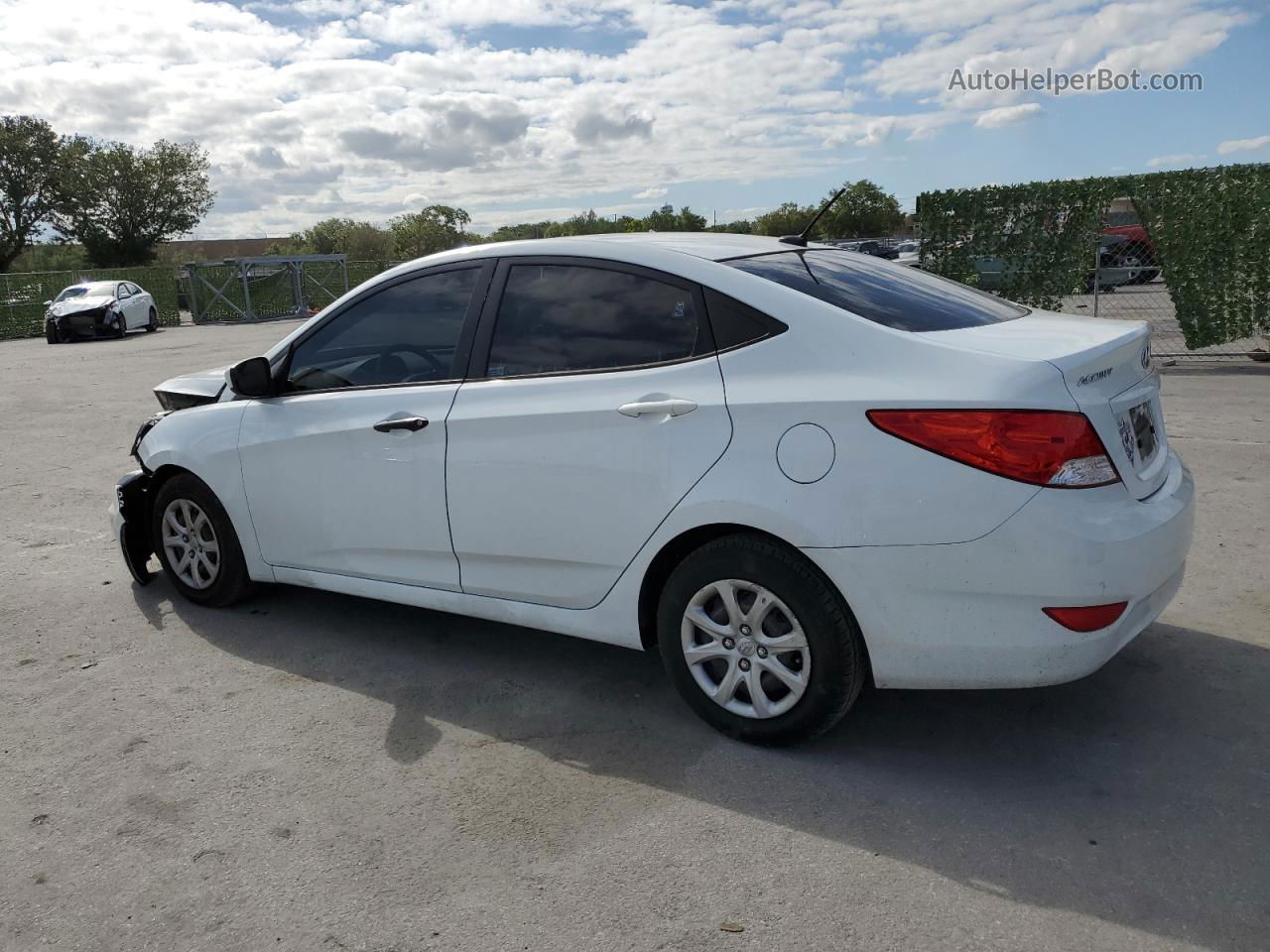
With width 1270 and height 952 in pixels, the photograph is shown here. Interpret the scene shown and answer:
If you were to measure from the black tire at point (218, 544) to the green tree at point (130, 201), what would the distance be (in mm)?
56631

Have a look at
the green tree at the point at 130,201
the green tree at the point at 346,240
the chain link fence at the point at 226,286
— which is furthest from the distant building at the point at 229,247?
the chain link fence at the point at 226,286

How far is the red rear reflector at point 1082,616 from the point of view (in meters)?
2.99

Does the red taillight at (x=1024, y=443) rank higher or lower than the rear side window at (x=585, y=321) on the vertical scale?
lower

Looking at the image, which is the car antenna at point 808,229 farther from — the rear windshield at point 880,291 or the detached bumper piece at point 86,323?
the detached bumper piece at point 86,323

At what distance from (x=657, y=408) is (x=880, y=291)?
96 centimetres

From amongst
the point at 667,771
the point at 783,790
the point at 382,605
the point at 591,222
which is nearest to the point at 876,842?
the point at 783,790

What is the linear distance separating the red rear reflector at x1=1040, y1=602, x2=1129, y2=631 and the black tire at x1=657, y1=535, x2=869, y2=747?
59cm

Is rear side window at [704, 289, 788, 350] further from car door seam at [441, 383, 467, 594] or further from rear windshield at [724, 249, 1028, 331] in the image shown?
car door seam at [441, 383, 467, 594]

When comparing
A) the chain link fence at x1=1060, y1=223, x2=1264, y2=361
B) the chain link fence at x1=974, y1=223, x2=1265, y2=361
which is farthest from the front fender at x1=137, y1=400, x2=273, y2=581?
the chain link fence at x1=1060, y1=223, x2=1264, y2=361

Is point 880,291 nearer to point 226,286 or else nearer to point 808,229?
point 808,229

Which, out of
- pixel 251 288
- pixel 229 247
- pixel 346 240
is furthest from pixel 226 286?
pixel 229 247

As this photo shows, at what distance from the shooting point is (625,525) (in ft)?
11.7

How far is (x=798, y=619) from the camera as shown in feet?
10.8

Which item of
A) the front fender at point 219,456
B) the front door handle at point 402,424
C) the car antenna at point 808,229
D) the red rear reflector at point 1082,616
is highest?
the car antenna at point 808,229
